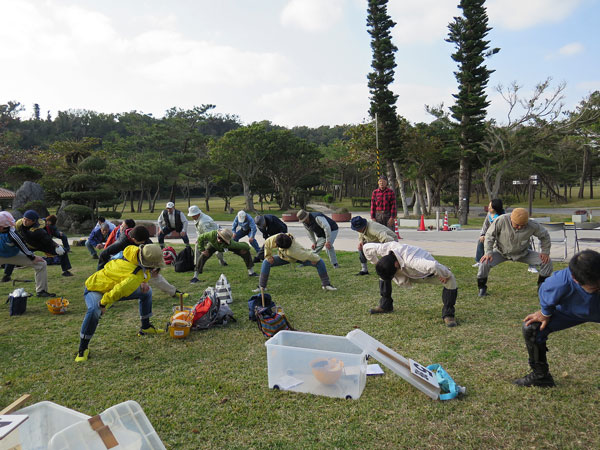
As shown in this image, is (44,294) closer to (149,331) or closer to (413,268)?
(149,331)

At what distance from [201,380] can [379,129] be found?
2530 centimetres

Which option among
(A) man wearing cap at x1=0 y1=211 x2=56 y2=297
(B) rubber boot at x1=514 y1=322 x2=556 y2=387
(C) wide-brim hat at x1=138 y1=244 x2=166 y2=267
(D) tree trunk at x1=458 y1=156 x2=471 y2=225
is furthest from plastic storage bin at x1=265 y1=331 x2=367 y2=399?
(D) tree trunk at x1=458 y1=156 x2=471 y2=225

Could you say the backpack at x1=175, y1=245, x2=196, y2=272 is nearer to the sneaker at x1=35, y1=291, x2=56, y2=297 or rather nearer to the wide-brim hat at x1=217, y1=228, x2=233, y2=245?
the wide-brim hat at x1=217, y1=228, x2=233, y2=245

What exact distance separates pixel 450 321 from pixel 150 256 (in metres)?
3.84

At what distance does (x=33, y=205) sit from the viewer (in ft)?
75.9

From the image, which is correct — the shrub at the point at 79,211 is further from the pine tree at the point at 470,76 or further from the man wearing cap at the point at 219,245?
the pine tree at the point at 470,76

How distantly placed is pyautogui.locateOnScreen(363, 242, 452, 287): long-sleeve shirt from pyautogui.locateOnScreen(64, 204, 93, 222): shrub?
842 inches

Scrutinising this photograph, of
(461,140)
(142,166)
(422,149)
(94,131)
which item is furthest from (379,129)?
(94,131)

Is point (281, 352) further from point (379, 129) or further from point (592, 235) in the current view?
point (379, 129)

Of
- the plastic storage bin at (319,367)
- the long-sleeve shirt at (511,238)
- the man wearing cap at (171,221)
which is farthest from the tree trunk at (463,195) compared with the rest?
the plastic storage bin at (319,367)

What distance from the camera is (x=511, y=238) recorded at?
6289 mm

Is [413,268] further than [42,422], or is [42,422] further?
[413,268]

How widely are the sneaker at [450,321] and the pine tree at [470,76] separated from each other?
791 inches

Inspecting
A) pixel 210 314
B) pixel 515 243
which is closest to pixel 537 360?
pixel 515 243
